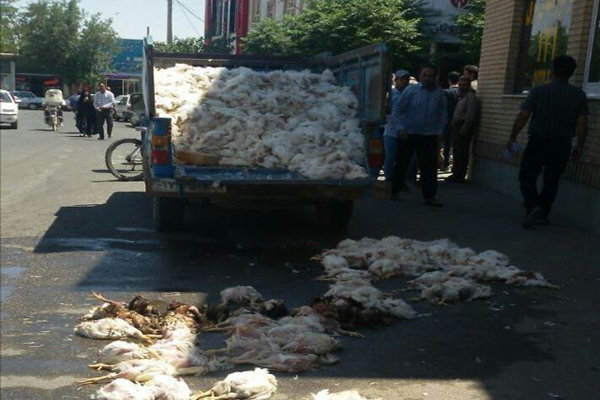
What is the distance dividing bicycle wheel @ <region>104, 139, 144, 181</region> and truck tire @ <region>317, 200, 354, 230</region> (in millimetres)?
5221

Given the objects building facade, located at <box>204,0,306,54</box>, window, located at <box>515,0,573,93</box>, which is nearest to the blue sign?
building facade, located at <box>204,0,306,54</box>

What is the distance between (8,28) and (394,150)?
74083 mm

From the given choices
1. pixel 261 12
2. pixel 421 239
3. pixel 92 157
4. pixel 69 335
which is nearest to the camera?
pixel 69 335

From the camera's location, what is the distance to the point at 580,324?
213 inches

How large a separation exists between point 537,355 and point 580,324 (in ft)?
2.74

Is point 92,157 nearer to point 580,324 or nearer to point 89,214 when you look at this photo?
point 89,214

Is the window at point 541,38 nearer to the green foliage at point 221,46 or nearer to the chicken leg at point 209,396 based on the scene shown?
the chicken leg at point 209,396

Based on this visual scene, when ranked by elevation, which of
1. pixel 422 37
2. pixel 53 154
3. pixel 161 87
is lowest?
pixel 53 154

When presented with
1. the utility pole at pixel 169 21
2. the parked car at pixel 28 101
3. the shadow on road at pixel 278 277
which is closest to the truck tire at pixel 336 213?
the shadow on road at pixel 278 277

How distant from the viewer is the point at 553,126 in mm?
8445

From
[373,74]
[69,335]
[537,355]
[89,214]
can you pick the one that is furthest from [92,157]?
[537,355]

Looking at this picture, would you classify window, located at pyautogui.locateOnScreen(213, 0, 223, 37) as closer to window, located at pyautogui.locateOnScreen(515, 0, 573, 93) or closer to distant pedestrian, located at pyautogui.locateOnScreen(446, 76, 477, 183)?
distant pedestrian, located at pyautogui.locateOnScreen(446, 76, 477, 183)

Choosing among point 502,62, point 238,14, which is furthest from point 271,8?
point 502,62

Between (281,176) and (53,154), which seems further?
(53,154)
